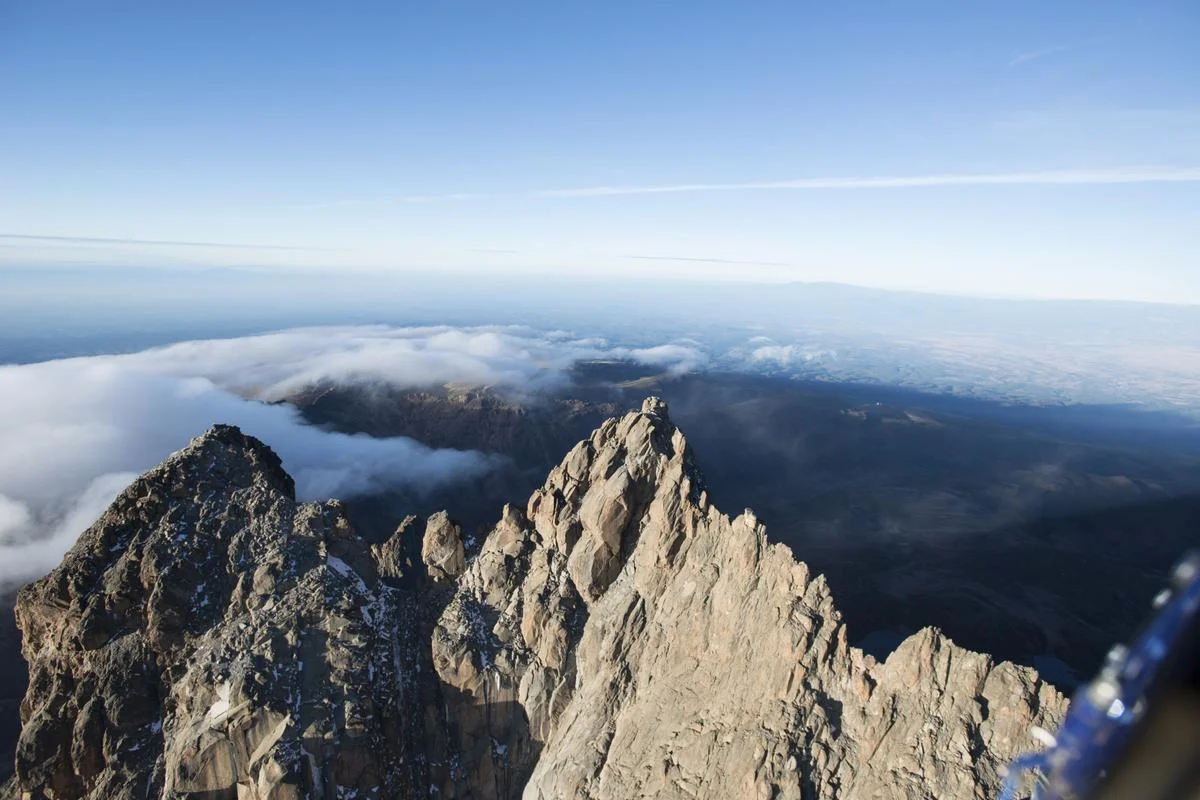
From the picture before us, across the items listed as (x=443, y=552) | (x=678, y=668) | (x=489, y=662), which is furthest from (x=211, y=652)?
(x=678, y=668)

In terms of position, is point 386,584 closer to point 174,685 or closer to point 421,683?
point 421,683

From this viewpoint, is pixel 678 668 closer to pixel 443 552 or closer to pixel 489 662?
pixel 489 662

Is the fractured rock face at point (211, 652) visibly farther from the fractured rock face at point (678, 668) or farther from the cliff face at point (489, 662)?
the fractured rock face at point (678, 668)

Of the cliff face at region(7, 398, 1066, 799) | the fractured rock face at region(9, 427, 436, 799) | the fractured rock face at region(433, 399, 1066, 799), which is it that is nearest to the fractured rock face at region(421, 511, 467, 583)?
the cliff face at region(7, 398, 1066, 799)

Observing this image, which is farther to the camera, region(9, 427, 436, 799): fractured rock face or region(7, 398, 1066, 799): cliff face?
region(9, 427, 436, 799): fractured rock face

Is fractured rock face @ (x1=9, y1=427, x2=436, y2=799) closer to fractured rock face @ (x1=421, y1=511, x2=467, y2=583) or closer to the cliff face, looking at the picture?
the cliff face

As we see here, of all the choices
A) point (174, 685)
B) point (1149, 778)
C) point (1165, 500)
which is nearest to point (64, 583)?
point (174, 685)

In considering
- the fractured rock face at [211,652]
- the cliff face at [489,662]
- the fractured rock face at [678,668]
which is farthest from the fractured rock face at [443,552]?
the fractured rock face at [211,652]

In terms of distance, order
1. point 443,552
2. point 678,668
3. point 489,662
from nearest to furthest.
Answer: point 678,668, point 489,662, point 443,552
